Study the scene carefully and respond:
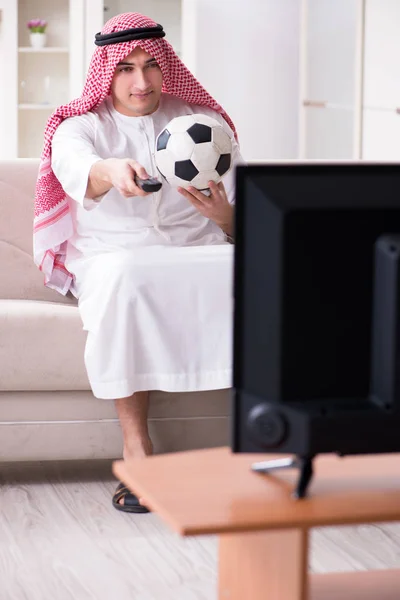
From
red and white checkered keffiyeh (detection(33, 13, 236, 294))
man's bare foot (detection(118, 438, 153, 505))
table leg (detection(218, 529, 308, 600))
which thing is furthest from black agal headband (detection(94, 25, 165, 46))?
table leg (detection(218, 529, 308, 600))

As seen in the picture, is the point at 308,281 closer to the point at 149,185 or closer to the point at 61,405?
the point at 149,185

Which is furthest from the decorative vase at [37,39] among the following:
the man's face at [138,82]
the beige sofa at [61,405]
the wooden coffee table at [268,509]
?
the wooden coffee table at [268,509]

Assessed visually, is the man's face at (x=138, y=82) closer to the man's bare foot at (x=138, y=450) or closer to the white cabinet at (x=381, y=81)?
the man's bare foot at (x=138, y=450)

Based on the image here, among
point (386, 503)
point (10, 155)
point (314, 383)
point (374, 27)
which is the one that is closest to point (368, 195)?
point (314, 383)

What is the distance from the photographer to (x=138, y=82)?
3.02 meters

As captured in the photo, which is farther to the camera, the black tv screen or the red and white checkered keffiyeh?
the red and white checkered keffiyeh

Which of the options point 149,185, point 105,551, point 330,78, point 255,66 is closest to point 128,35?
point 149,185

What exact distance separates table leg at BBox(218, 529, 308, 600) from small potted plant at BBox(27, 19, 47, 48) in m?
5.54

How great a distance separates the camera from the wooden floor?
2.18 m

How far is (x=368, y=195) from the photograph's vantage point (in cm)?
132

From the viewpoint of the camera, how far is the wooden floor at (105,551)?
7.15ft

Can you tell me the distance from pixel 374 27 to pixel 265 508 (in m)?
4.24

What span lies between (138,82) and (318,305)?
6.12 feet

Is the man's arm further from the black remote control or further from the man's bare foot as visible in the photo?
the man's bare foot
